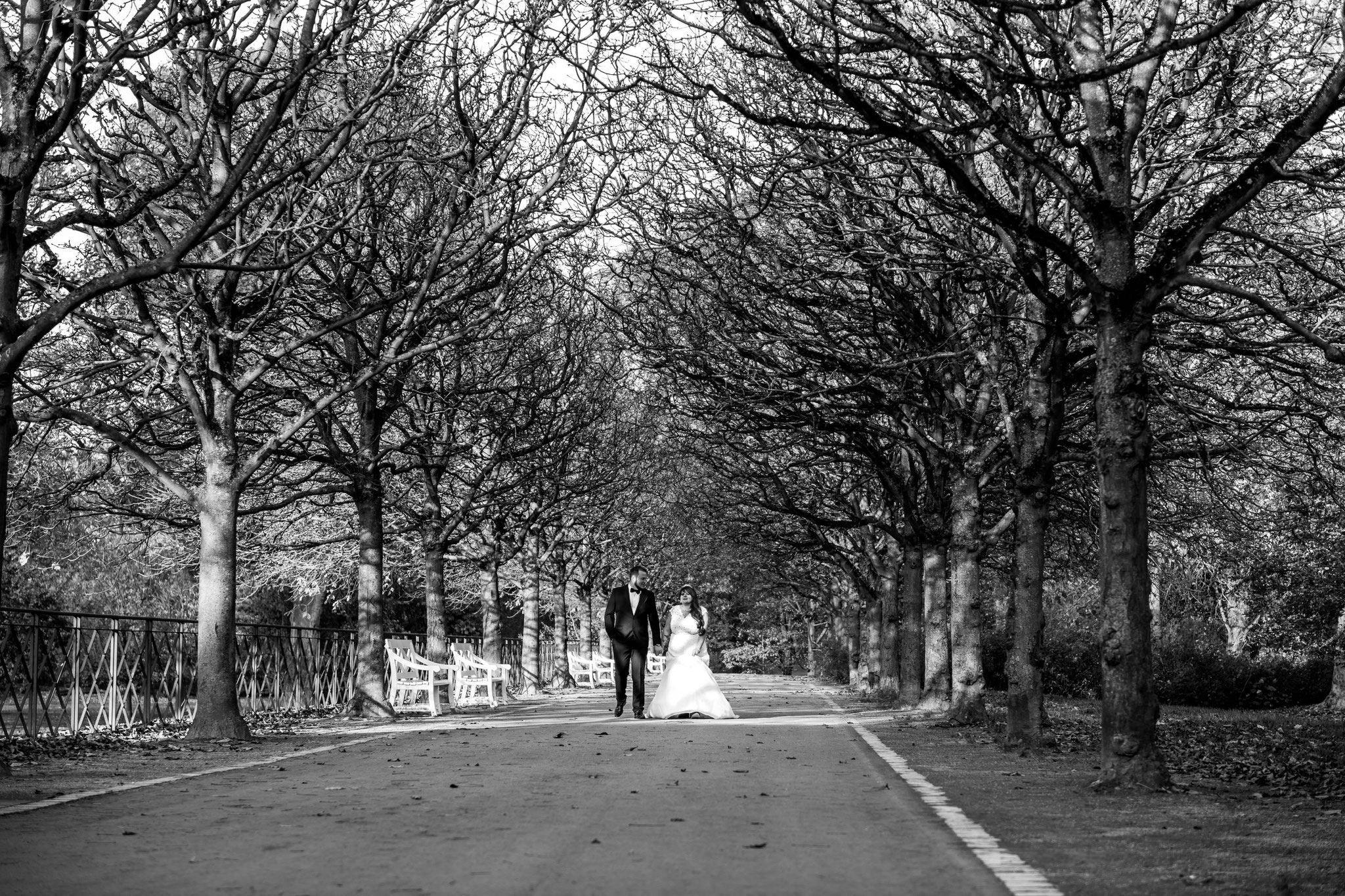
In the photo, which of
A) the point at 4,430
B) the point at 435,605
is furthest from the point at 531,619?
the point at 4,430

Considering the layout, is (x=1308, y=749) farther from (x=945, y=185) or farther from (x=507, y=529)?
(x=507, y=529)

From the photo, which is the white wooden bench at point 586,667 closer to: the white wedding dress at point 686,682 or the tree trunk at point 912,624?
the tree trunk at point 912,624

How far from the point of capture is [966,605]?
19812 mm

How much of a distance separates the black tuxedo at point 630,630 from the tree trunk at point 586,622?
1014 inches

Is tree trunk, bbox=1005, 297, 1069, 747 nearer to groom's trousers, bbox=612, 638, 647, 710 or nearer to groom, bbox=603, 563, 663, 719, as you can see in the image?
groom, bbox=603, 563, 663, 719

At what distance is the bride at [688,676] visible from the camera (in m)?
22.9

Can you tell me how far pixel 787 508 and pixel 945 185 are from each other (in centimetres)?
1123

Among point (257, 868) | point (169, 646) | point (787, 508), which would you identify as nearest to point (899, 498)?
point (787, 508)

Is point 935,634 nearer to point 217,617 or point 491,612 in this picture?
point 217,617

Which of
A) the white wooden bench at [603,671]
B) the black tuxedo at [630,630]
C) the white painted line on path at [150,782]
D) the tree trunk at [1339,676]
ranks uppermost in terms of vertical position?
the black tuxedo at [630,630]

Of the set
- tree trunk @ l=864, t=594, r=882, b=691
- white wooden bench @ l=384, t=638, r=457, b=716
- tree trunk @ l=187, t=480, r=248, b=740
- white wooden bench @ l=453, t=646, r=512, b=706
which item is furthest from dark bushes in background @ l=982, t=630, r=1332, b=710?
tree trunk @ l=187, t=480, r=248, b=740

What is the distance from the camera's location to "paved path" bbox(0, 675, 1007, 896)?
6.52 meters

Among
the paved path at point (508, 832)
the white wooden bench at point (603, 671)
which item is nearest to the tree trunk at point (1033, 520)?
the paved path at point (508, 832)

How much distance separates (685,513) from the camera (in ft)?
159
